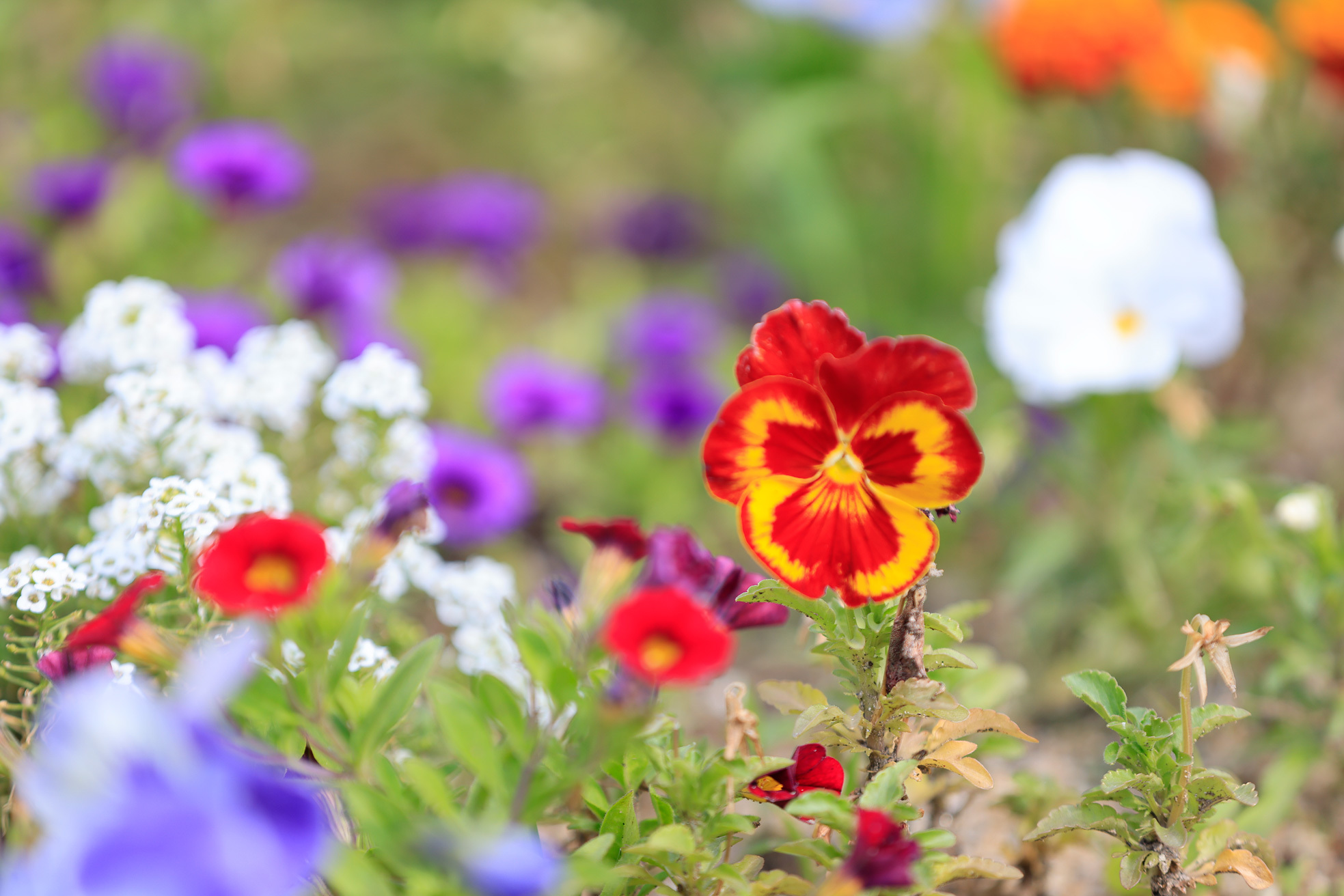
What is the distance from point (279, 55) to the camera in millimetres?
3010

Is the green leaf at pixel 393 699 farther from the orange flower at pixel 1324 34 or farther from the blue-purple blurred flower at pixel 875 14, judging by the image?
the blue-purple blurred flower at pixel 875 14

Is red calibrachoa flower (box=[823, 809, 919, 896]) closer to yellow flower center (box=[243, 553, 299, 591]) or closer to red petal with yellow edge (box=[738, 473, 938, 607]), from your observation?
red petal with yellow edge (box=[738, 473, 938, 607])

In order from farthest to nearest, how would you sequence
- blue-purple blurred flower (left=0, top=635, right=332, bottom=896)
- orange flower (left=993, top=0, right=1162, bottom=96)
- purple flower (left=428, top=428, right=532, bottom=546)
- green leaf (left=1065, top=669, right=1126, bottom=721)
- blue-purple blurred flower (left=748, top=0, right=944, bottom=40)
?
blue-purple blurred flower (left=748, top=0, right=944, bottom=40)
orange flower (left=993, top=0, right=1162, bottom=96)
purple flower (left=428, top=428, right=532, bottom=546)
green leaf (left=1065, top=669, right=1126, bottom=721)
blue-purple blurred flower (left=0, top=635, right=332, bottom=896)

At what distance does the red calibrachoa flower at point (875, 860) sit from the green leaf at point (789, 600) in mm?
166

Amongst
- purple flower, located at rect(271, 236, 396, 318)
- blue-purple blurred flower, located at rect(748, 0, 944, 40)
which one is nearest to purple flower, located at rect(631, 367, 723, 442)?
purple flower, located at rect(271, 236, 396, 318)

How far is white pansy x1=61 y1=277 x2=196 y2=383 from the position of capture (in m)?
1.14

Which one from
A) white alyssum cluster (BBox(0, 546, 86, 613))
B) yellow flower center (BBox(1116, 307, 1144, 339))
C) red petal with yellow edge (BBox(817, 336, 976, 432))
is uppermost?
red petal with yellow edge (BBox(817, 336, 976, 432))

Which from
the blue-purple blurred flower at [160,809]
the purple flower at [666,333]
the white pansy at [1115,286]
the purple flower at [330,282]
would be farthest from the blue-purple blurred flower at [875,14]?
the blue-purple blurred flower at [160,809]

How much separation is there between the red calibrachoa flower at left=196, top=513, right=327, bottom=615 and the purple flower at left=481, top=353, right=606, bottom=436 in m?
1.02

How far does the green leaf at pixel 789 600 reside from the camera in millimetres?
785

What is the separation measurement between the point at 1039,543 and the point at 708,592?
94 centimetres

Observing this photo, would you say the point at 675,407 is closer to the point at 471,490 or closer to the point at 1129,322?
the point at 471,490

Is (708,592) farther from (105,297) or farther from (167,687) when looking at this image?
(105,297)

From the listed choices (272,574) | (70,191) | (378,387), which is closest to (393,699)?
(272,574)
